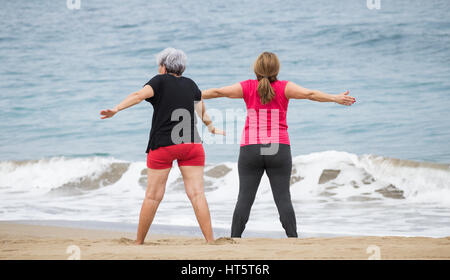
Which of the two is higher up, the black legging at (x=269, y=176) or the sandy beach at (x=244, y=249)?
the black legging at (x=269, y=176)

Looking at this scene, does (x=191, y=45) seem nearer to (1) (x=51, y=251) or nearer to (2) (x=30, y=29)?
(2) (x=30, y=29)

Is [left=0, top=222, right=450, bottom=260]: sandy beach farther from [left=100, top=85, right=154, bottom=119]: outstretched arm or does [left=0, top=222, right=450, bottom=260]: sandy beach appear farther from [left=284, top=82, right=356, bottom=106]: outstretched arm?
[left=284, top=82, right=356, bottom=106]: outstretched arm

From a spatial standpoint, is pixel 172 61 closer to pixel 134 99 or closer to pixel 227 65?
pixel 134 99

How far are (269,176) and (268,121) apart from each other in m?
0.47

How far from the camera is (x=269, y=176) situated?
4.69m

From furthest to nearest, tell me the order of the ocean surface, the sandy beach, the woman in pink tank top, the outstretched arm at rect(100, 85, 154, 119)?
the ocean surface → the woman in pink tank top → the outstretched arm at rect(100, 85, 154, 119) → the sandy beach

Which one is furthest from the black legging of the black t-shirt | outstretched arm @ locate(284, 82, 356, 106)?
the black t-shirt

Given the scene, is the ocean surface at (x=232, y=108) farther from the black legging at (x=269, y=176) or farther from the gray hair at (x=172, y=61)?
the gray hair at (x=172, y=61)

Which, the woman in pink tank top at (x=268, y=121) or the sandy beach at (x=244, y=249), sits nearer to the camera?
the sandy beach at (x=244, y=249)

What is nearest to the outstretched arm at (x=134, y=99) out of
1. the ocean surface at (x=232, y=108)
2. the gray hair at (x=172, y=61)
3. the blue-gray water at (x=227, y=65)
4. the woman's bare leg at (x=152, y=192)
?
the gray hair at (x=172, y=61)

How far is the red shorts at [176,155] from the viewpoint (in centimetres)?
425

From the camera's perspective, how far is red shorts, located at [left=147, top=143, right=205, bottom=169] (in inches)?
167

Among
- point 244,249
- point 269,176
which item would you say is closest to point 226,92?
point 269,176

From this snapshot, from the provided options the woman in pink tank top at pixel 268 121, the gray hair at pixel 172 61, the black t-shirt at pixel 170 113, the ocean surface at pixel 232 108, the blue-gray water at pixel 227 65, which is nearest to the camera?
the black t-shirt at pixel 170 113
